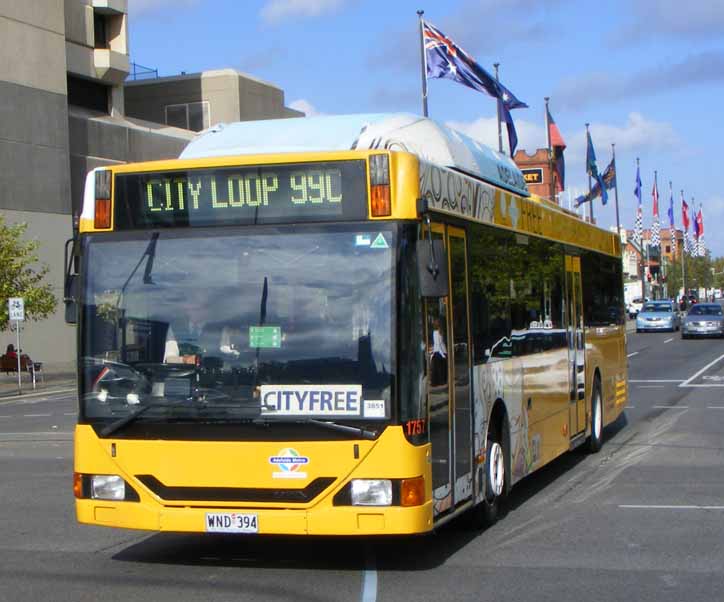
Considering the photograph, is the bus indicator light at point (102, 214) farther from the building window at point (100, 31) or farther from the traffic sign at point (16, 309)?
the building window at point (100, 31)

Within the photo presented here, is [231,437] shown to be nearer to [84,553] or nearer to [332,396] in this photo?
[332,396]

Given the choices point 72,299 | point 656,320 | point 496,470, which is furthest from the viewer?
point 656,320

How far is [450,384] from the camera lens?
27.5ft

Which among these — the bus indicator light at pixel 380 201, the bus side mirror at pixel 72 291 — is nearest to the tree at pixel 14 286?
the bus side mirror at pixel 72 291

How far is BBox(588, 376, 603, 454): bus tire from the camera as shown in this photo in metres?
14.7

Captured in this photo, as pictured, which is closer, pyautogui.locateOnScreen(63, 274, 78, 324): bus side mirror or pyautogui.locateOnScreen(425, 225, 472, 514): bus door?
pyautogui.locateOnScreen(425, 225, 472, 514): bus door

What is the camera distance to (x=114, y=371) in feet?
26.1

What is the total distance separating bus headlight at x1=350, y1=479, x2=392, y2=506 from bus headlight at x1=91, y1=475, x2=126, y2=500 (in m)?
1.57

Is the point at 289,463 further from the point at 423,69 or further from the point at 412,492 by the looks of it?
the point at 423,69

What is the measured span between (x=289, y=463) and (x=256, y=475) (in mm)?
230

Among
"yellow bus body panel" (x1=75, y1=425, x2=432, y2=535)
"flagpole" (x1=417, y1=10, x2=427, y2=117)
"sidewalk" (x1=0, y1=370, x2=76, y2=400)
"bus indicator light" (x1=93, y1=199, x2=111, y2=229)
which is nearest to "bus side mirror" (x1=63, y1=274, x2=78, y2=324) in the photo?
"bus indicator light" (x1=93, y1=199, x2=111, y2=229)

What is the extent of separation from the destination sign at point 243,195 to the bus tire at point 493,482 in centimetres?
276

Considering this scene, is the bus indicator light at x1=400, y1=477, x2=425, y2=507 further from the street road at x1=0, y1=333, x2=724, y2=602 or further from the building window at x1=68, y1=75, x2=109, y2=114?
the building window at x1=68, y1=75, x2=109, y2=114

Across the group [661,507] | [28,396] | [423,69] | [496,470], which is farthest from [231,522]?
[28,396]
